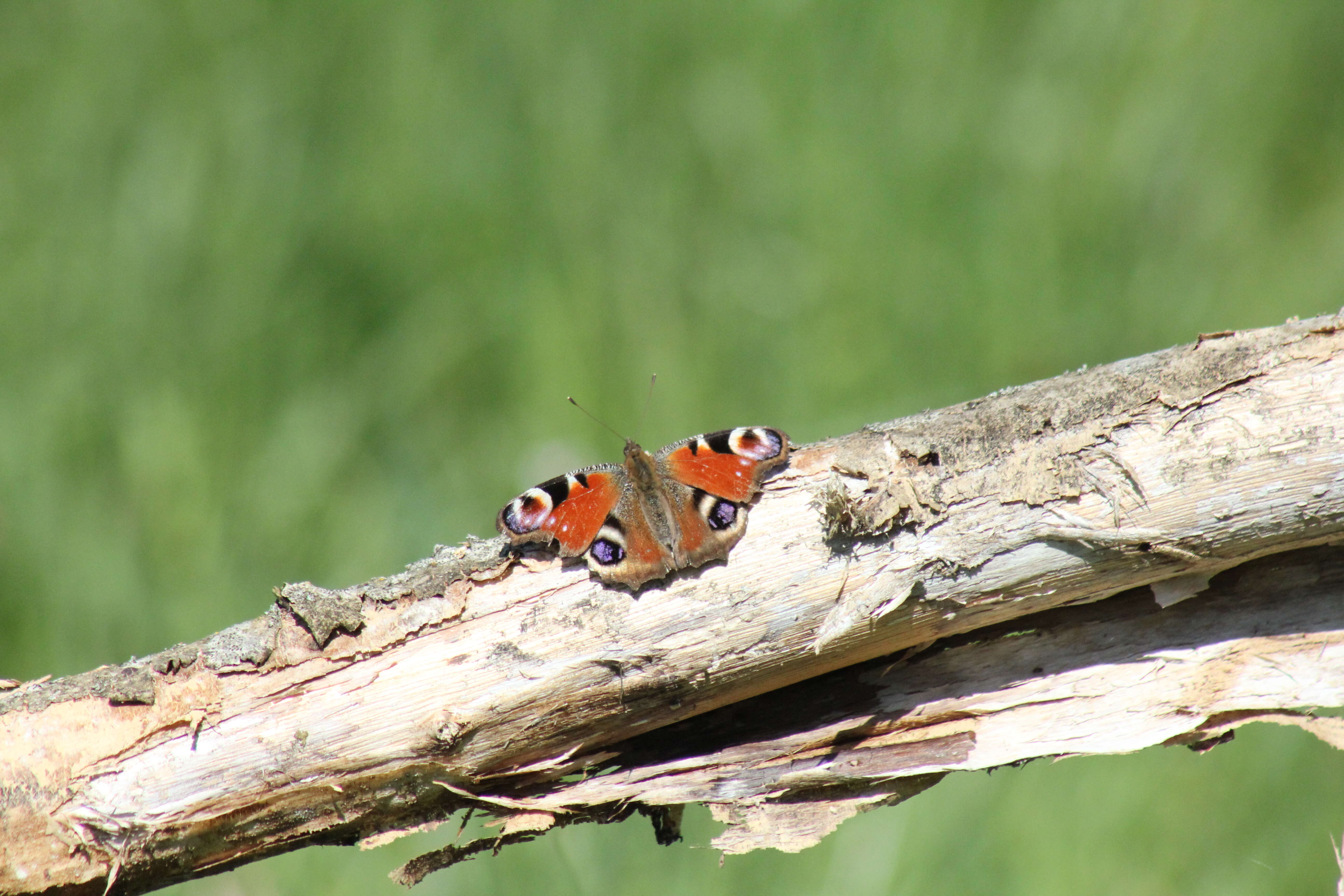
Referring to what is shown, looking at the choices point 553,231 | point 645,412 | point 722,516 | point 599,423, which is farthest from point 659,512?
point 553,231

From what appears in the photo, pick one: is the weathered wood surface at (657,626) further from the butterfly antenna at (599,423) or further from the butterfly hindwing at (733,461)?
the butterfly antenna at (599,423)

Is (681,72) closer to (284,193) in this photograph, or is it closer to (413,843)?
(284,193)

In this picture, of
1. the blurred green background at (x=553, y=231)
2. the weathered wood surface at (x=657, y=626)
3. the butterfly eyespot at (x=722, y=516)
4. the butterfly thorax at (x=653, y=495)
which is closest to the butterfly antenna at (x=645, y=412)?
the blurred green background at (x=553, y=231)

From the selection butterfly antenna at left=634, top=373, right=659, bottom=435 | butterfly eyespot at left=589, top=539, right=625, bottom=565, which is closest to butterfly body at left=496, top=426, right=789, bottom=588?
butterfly eyespot at left=589, top=539, right=625, bottom=565

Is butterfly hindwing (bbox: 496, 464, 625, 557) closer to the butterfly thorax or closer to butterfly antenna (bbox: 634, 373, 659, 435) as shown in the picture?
the butterfly thorax

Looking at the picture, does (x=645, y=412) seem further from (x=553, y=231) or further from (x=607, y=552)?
(x=607, y=552)

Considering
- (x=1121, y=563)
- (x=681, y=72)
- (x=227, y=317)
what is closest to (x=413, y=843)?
(x=227, y=317)
